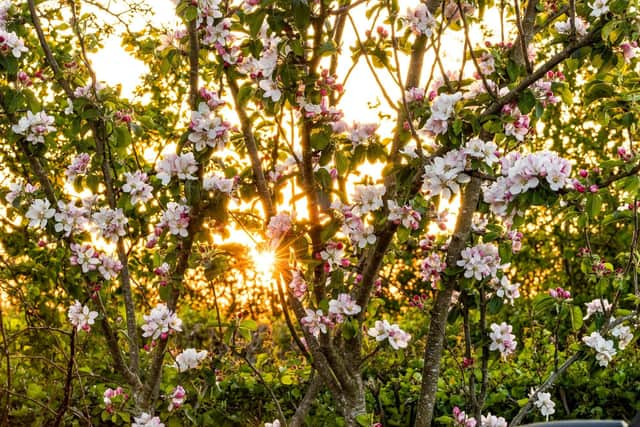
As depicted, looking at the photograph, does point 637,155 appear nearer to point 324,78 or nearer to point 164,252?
point 324,78

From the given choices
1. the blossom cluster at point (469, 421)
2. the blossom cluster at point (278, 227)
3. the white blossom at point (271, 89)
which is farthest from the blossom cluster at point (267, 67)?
the blossom cluster at point (469, 421)

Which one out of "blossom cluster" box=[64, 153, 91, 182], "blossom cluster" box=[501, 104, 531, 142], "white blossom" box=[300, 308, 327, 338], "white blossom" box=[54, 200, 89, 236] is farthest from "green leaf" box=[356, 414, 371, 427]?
"blossom cluster" box=[64, 153, 91, 182]

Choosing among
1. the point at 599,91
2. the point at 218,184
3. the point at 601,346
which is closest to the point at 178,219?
the point at 218,184

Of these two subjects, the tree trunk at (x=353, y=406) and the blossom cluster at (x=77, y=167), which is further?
the tree trunk at (x=353, y=406)

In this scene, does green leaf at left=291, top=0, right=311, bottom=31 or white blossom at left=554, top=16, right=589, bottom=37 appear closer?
green leaf at left=291, top=0, right=311, bottom=31

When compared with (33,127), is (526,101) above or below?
below

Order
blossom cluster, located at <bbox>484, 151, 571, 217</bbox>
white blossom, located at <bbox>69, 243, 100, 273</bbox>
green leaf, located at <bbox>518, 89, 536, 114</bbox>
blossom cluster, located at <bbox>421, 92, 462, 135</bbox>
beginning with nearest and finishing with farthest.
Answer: blossom cluster, located at <bbox>484, 151, 571, 217</bbox> < blossom cluster, located at <bbox>421, 92, 462, 135</bbox> < green leaf, located at <bbox>518, 89, 536, 114</bbox> < white blossom, located at <bbox>69, 243, 100, 273</bbox>

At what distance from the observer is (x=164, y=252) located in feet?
9.85

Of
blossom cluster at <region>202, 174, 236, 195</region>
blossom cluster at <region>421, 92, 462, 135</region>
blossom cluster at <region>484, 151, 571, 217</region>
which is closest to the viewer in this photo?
blossom cluster at <region>484, 151, 571, 217</region>

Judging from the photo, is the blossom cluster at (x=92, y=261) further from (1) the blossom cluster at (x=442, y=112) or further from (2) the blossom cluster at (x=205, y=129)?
(1) the blossom cluster at (x=442, y=112)

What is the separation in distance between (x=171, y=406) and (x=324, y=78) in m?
1.42

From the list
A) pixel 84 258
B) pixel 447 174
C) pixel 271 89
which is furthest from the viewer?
pixel 84 258

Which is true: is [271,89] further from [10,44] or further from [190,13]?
[10,44]

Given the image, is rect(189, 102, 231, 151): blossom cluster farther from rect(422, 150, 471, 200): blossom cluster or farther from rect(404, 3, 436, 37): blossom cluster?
rect(404, 3, 436, 37): blossom cluster
